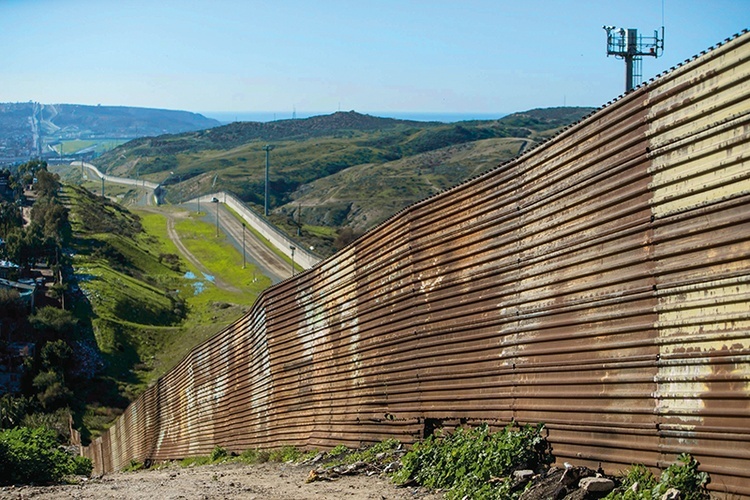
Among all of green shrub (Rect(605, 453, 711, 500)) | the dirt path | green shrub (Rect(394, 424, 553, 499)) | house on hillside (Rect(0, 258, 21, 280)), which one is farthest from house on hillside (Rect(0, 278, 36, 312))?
green shrub (Rect(605, 453, 711, 500))

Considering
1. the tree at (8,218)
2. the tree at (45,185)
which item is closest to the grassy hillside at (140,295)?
the tree at (45,185)

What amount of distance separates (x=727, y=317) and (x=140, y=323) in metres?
40.9

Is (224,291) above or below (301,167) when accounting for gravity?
below

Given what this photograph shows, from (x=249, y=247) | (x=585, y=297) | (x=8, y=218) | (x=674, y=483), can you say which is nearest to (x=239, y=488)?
(x=585, y=297)

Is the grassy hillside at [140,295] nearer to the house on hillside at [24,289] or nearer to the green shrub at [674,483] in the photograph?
the house on hillside at [24,289]

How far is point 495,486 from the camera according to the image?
869 cm

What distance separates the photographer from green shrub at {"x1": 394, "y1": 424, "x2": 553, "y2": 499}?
888cm

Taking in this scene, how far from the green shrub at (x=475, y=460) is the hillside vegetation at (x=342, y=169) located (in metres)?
67.8

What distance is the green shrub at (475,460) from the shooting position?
8883 millimetres

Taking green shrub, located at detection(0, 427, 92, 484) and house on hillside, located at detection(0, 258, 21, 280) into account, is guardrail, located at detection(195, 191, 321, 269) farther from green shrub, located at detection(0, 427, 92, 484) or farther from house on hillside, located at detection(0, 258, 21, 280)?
green shrub, located at detection(0, 427, 92, 484)

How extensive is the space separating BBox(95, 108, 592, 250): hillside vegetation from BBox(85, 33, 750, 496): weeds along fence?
6580cm

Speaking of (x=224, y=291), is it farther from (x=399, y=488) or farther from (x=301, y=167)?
(x=301, y=167)

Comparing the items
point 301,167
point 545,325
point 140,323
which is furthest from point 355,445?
point 301,167

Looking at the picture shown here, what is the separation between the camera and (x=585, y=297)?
866 centimetres
